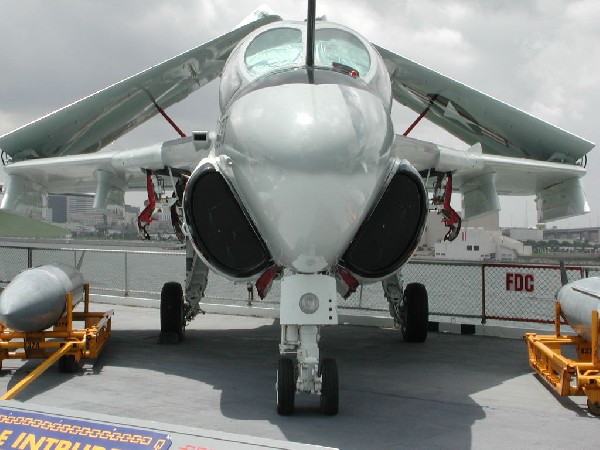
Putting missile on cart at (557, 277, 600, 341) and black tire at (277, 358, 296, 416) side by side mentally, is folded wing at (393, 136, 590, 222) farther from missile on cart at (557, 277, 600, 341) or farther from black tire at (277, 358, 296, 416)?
black tire at (277, 358, 296, 416)

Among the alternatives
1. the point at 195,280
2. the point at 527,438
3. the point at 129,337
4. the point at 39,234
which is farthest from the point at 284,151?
the point at 39,234

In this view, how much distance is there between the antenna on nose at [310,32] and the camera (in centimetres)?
498

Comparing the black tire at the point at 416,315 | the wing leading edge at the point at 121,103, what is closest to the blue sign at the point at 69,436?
the wing leading edge at the point at 121,103

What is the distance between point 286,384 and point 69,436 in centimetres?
228

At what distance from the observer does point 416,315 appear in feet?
31.2

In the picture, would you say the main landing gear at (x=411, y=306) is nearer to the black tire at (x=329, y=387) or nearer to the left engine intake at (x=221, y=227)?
the left engine intake at (x=221, y=227)

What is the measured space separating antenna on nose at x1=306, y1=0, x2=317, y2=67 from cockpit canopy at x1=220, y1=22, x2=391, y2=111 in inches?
11.8

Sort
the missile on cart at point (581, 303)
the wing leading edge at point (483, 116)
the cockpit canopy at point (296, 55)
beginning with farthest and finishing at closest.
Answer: the wing leading edge at point (483, 116) → the missile on cart at point (581, 303) → the cockpit canopy at point (296, 55)

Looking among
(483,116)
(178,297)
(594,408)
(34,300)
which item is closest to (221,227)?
(34,300)

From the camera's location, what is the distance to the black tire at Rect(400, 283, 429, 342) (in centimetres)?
949

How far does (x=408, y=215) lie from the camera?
5.75 meters

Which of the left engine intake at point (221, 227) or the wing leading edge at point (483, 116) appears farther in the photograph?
the wing leading edge at point (483, 116)

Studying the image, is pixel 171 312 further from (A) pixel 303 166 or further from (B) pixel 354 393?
(A) pixel 303 166

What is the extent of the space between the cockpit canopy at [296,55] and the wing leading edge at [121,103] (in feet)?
6.86
